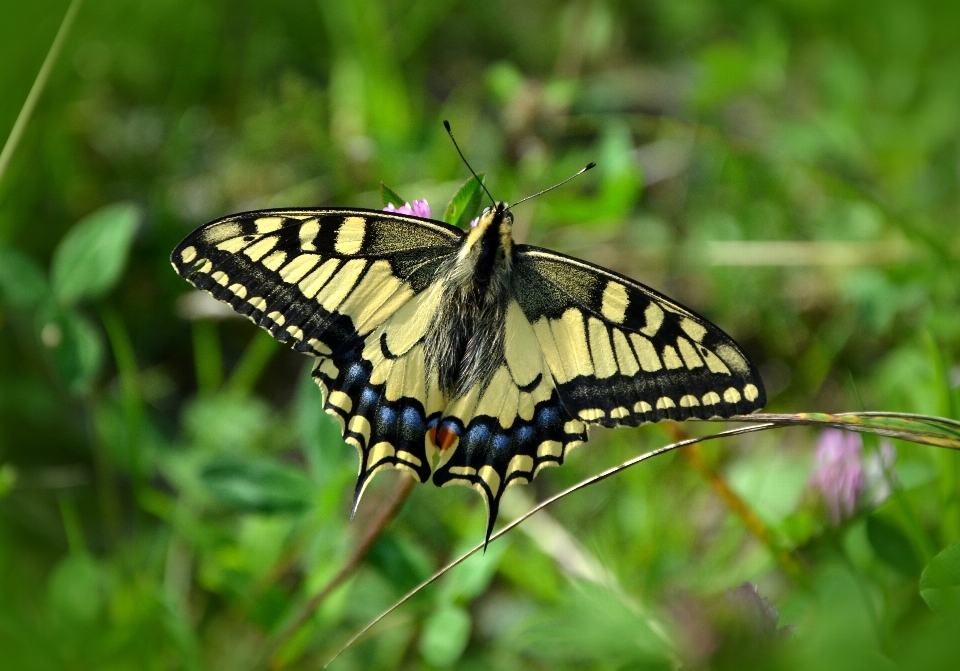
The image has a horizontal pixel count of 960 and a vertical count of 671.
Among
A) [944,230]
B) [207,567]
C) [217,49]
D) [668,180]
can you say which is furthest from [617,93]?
[207,567]

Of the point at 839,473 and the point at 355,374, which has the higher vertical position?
the point at 355,374

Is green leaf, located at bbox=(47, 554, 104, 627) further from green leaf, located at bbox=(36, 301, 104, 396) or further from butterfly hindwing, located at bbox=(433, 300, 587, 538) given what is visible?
butterfly hindwing, located at bbox=(433, 300, 587, 538)

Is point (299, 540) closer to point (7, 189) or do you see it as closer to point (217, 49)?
point (7, 189)

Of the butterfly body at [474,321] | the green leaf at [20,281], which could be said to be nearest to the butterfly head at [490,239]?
the butterfly body at [474,321]

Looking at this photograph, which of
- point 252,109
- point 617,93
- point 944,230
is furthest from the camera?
point 617,93

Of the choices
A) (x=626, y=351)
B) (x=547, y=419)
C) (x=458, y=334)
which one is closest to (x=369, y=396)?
(x=458, y=334)

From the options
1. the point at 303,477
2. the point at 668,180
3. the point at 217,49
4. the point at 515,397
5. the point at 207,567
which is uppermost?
the point at 217,49

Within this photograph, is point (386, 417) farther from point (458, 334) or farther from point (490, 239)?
point (490, 239)
